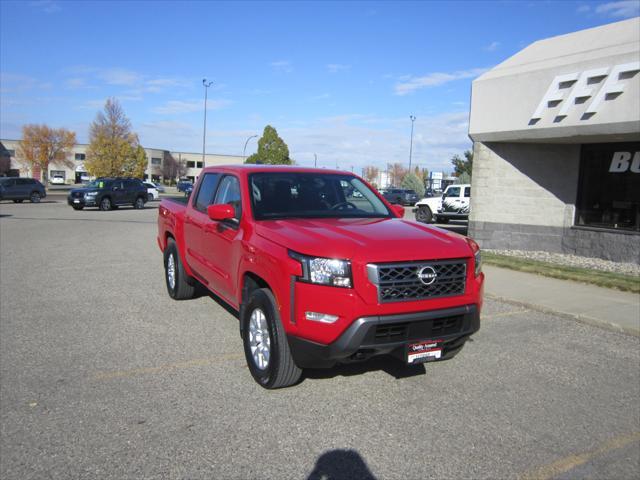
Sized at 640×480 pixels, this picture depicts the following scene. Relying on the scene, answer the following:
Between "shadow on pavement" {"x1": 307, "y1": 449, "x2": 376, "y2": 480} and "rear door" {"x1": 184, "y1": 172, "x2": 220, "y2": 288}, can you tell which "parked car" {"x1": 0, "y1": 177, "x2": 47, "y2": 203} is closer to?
"rear door" {"x1": 184, "y1": 172, "x2": 220, "y2": 288}

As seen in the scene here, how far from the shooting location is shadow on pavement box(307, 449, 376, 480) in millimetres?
3170

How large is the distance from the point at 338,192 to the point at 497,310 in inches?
132

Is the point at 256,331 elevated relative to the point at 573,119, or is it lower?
lower

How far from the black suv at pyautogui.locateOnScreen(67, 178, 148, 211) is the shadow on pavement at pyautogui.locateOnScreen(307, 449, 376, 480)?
28.7 meters

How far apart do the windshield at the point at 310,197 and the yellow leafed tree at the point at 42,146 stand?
8184 centimetres

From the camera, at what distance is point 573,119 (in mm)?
11266

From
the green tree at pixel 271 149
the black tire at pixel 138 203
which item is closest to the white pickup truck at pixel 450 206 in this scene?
the black tire at pixel 138 203

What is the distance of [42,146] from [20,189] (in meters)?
46.9

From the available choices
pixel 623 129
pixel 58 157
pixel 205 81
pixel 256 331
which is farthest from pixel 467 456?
pixel 58 157

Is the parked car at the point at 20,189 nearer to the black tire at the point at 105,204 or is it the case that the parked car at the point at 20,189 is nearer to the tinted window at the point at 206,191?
the black tire at the point at 105,204

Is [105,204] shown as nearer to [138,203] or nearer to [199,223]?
[138,203]

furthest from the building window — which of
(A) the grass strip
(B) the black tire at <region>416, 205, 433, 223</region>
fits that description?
(B) the black tire at <region>416, 205, 433, 223</region>

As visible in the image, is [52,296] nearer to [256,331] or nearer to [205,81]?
[256,331]

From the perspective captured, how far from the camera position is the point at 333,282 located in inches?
150
